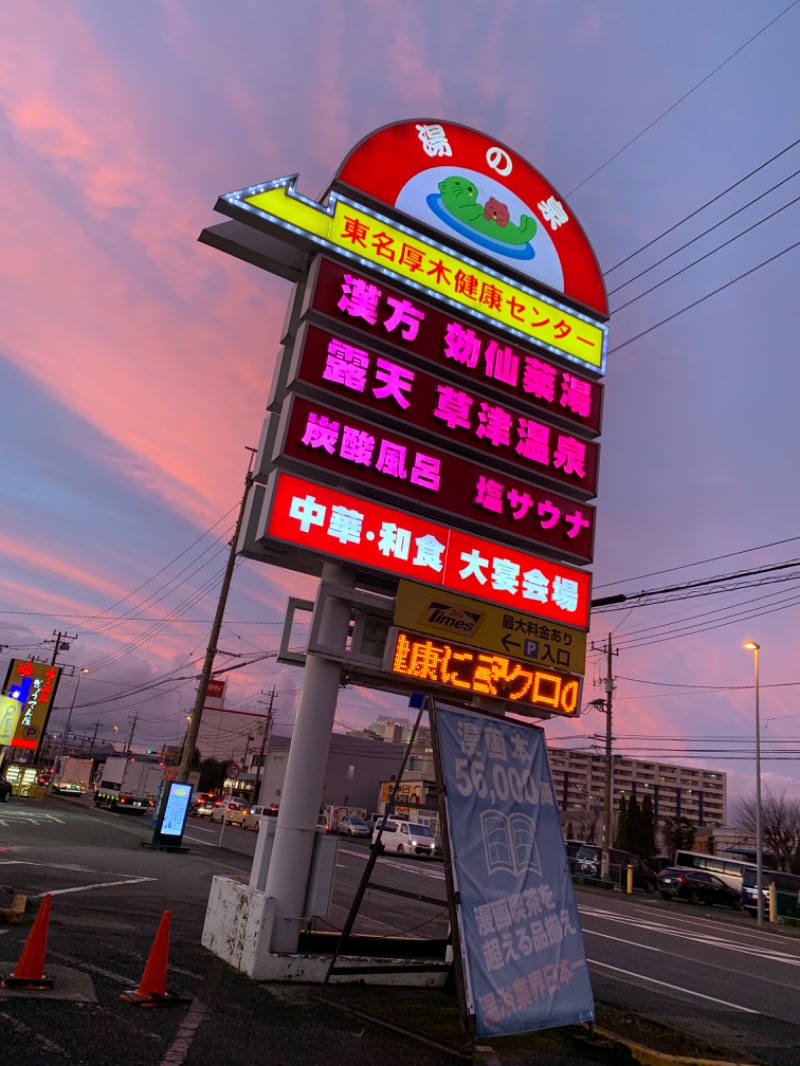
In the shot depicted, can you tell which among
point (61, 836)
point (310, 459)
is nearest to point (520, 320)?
point (310, 459)

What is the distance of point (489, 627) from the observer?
342 inches

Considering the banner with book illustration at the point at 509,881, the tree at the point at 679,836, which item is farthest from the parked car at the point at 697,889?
the tree at the point at 679,836

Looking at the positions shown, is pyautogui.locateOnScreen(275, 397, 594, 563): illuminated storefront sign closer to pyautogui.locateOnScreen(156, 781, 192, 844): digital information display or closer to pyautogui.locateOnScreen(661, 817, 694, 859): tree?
pyautogui.locateOnScreen(156, 781, 192, 844): digital information display

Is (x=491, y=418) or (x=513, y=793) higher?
(x=491, y=418)

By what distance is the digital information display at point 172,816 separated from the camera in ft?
71.6

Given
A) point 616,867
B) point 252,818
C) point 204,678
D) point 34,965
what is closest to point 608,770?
point 616,867

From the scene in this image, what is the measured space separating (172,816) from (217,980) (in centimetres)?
1683

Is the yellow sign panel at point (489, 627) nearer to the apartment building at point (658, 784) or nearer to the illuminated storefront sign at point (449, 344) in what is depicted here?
the illuminated storefront sign at point (449, 344)

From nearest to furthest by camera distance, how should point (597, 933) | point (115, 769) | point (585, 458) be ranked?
point (585, 458) → point (597, 933) → point (115, 769)

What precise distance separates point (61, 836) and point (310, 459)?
17.4 m

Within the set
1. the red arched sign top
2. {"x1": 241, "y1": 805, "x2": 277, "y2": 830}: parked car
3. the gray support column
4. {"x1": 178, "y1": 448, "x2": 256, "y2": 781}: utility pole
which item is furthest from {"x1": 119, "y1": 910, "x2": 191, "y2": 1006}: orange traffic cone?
{"x1": 241, "y1": 805, "x2": 277, "y2": 830}: parked car

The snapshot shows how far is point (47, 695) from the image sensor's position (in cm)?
4900

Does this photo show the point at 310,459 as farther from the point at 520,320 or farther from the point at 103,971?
the point at 103,971

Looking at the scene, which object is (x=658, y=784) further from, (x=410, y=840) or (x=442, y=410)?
(x=442, y=410)
